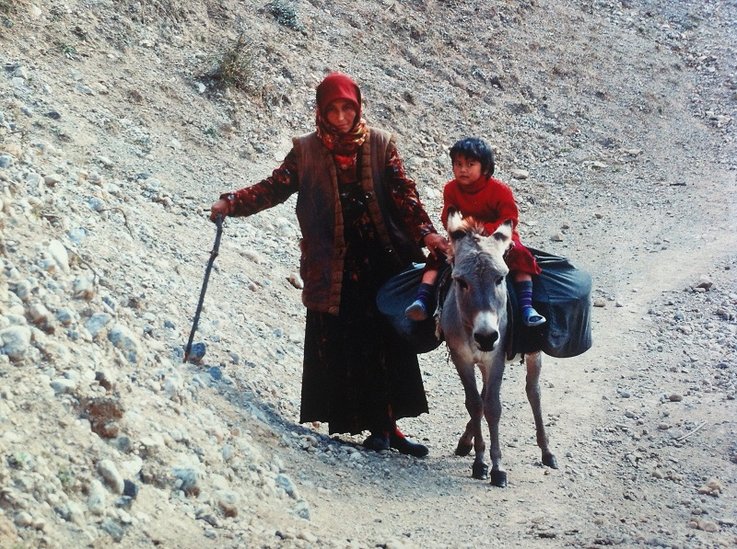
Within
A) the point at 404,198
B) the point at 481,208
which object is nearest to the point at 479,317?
the point at 481,208

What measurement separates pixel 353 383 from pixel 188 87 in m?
5.85

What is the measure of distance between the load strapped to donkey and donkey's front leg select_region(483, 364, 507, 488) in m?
0.18

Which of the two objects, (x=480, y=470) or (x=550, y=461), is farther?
(x=550, y=461)

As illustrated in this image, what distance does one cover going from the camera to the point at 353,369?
6055mm

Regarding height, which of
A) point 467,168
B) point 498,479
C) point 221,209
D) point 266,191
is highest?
point 467,168

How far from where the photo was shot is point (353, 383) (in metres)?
6.07

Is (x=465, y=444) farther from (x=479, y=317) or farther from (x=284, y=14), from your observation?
(x=284, y=14)

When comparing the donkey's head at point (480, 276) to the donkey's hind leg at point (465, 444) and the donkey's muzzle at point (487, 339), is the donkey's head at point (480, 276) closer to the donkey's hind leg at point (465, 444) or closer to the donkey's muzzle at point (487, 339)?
the donkey's muzzle at point (487, 339)

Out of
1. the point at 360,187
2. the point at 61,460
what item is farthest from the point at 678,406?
the point at 61,460

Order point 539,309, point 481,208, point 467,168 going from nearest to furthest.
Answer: point 467,168
point 481,208
point 539,309

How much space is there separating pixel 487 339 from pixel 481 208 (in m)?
0.85

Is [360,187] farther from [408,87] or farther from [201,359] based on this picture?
[408,87]

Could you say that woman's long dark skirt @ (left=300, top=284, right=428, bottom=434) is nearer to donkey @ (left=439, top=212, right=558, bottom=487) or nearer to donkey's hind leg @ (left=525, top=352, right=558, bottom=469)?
donkey @ (left=439, top=212, right=558, bottom=487)

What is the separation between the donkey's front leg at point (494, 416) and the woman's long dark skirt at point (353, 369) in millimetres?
537
